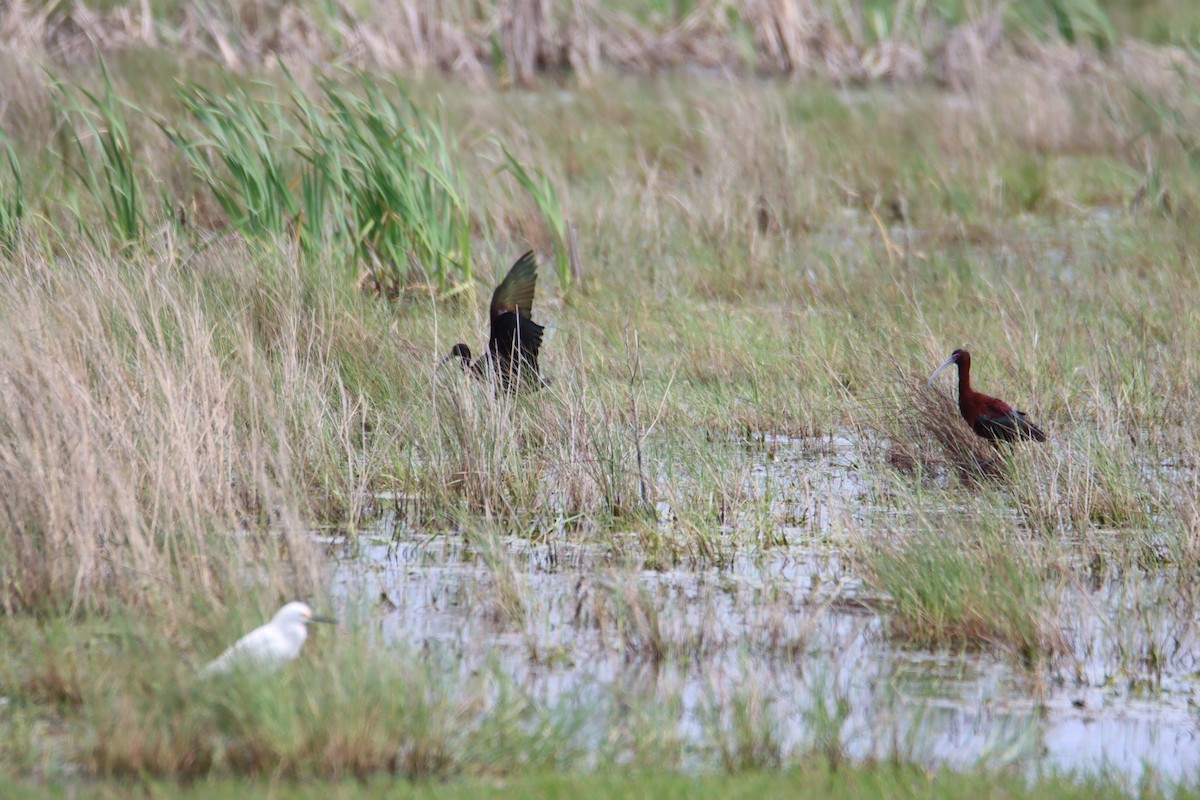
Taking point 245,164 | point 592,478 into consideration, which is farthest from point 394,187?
point 592,478

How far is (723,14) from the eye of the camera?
1552cm

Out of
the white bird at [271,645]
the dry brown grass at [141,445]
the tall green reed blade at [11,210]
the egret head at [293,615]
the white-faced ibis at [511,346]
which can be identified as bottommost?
the white bird at [271,645]

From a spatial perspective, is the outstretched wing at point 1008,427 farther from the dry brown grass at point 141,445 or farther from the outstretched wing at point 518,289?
the dry brown grass at point 141,445

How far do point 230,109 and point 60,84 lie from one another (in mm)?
832

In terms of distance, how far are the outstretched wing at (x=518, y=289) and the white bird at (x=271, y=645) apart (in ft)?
8.94

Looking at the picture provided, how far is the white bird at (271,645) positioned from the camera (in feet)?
11.3

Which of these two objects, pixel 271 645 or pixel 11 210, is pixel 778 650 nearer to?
pixel 271 645

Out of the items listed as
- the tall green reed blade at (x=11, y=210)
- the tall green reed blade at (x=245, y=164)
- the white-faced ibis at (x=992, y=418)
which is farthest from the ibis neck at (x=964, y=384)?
the tall green reed blade at (x=11, y=210)

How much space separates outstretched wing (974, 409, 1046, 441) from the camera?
5.50 metres

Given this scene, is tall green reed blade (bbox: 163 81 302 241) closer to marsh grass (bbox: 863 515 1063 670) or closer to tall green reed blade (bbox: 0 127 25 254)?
tall green reed blade (bbox: 0 127 25 254)

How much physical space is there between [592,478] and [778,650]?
4.34 ft

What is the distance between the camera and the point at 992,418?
557cm

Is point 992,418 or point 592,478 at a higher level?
point 992,418

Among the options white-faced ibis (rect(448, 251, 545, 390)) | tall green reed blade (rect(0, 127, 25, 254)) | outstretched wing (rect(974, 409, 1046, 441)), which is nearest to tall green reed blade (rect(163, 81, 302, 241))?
tall green reed blade (rect(0, 127, 25, 254))
